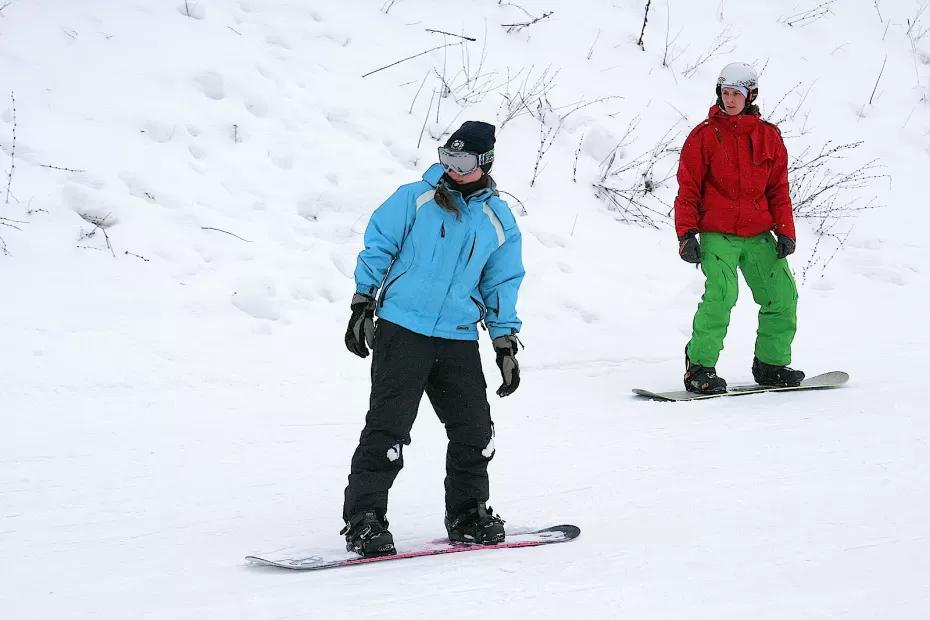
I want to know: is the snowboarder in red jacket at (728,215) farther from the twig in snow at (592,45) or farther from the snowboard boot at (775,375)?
the twig in snow at (592,45)

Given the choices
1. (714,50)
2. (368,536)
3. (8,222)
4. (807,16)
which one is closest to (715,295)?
(368,536)

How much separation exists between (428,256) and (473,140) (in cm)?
43

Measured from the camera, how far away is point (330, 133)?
320 inches

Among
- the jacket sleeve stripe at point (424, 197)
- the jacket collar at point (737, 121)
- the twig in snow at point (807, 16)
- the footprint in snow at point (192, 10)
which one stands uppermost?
the twig in snow at point (807, 16)

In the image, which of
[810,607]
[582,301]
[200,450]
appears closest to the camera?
[810,607]

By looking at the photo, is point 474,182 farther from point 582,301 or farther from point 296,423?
point 582,301

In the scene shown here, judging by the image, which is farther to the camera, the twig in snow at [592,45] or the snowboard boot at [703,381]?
the twig in snow at [592,45]

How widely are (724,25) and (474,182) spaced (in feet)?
29.4

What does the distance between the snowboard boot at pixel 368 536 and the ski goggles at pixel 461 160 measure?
1212 mm

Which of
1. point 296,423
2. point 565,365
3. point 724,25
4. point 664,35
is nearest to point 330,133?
point 565,365

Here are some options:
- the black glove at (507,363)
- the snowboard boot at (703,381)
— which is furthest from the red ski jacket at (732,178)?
the black glove at (507,363)

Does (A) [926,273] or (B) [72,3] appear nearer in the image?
(B) [72,3]

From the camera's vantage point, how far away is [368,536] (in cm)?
344

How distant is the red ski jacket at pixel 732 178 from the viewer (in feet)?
19.3
